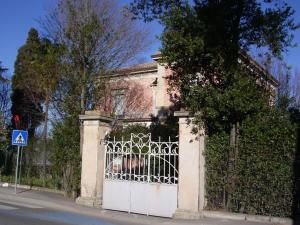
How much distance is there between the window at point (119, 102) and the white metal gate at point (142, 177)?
11.7 metres

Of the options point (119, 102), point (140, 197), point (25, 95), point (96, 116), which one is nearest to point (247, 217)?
point (140, 197)

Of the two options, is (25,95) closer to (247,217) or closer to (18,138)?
(18,138)

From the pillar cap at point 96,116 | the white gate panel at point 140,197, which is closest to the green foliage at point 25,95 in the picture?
the pillar cap at point 96,116

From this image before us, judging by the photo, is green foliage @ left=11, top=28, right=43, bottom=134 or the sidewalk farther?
green foliage @ left=11, top=28, right=43, bottom=134

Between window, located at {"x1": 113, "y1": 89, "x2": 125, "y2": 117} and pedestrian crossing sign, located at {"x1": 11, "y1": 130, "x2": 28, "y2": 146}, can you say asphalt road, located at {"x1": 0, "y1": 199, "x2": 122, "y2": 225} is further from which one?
window, located at {"x1": 113, "y1": 89, "x2": 125, "y2": 117}

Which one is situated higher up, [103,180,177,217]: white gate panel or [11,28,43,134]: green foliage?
[11,28,43,134]: green foliage

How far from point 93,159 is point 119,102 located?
13.1m

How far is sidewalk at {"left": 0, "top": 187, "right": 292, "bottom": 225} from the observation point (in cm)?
1189

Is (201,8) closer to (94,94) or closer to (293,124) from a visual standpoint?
(293,124)

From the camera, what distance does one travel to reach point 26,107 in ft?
106

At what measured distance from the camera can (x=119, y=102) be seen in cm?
2784

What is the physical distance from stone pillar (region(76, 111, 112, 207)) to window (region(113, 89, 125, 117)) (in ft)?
34.6

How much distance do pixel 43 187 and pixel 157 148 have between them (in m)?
8.88

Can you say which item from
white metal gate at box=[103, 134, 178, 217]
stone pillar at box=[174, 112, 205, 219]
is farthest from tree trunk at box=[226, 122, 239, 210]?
white metal gate at box=[103, 134, 178, 217]
